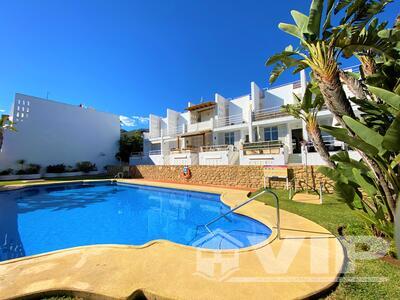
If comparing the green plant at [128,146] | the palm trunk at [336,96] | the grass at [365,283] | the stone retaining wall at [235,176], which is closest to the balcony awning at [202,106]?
the stone retaining wall at [235,176]

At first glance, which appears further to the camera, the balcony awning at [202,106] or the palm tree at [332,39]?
the balcony awning at [202,106]

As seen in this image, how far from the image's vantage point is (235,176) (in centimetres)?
1547

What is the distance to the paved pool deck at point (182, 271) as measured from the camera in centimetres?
292

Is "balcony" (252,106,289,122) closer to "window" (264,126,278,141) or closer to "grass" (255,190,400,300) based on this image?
"window" (264,126,278,141)

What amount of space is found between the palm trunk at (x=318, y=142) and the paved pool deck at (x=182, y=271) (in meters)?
1.99

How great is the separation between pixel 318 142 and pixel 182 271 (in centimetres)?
442

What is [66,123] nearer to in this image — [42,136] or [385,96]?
[42,136]

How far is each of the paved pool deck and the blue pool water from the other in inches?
64.5

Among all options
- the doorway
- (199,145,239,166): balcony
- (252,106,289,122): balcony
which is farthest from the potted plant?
the doorway

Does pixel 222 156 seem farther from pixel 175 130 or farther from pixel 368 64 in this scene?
pixel 368 64

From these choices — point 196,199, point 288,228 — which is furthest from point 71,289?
point 196,199

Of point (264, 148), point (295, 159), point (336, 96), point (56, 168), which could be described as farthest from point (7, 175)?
point (336, 96)

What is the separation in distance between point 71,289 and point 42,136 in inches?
1190

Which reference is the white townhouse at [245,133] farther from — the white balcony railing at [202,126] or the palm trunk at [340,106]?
the palm trunk at [340,106]
